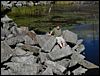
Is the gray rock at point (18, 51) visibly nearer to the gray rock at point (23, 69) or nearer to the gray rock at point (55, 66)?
the gray rock at point (23, 69)

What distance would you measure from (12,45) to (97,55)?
524 cm

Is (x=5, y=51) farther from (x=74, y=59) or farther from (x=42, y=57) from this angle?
(x=74, y=59)

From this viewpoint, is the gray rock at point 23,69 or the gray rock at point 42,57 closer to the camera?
the gray rock at point 23,69

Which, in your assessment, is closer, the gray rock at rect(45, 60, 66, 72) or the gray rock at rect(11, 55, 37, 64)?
the gray rock at rect(45, 60, 66, 72)

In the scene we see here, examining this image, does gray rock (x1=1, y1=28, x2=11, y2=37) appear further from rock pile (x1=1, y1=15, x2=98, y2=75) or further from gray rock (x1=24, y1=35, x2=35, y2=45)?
gray rock (x1=24, y1=35, x2=35, y2=45)

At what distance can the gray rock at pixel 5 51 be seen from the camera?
579 inches

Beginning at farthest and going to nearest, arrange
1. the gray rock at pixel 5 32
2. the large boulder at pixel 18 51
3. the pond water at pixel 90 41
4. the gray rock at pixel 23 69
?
the gray rock at pixel 5 32, the pond water at pixel 90 41, the large boulder at pixel 18 51, the gray rock at pixel 23 69

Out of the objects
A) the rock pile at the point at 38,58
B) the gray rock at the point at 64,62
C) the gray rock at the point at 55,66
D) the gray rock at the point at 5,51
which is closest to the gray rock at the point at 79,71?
the rock pile at the point at 38,58

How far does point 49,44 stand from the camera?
15.6 m

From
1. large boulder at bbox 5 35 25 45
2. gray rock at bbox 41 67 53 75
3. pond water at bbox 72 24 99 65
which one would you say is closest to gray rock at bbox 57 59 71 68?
gray rock at bbox 41 67 53 75

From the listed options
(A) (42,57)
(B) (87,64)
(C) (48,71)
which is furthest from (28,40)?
(B) (87,64)

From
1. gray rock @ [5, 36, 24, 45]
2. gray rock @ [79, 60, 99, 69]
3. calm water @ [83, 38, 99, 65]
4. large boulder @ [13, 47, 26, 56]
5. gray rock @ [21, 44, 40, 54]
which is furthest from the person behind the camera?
calm water @ [83, 38, 99, 65]

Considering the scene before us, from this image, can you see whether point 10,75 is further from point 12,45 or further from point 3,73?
point 12,45

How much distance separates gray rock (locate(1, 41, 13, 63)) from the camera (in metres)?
14.7
